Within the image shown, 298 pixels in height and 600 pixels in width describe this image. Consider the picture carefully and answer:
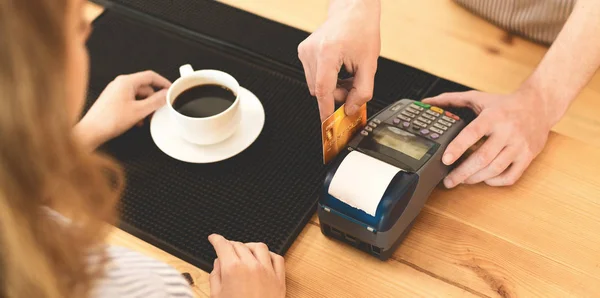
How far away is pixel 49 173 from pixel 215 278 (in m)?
0.36

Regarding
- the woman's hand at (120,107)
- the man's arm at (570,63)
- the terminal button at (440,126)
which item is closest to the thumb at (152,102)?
the woman's hand at (120,107)

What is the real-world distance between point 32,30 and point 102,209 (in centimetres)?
20

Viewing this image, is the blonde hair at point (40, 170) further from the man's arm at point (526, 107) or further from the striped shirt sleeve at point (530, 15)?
the striped shirt sleeve at point (530, 15)

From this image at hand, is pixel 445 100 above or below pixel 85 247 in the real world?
below

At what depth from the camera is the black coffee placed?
903 mm

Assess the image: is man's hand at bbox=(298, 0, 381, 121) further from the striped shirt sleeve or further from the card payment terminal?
the striped shirt sleeve

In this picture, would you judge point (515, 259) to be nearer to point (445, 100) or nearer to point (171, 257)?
point (445, 100)

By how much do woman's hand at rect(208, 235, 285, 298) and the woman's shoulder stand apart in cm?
9

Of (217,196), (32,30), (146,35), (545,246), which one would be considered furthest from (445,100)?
(32,30)

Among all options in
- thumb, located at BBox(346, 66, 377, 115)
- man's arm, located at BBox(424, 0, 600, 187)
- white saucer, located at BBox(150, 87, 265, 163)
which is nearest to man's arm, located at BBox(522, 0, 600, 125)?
man's arm, located at BBox(424, 0, 600, 187)

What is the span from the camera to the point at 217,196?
846mm

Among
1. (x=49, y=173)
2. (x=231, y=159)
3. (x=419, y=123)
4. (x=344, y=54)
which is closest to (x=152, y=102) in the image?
(x=231, y=159)

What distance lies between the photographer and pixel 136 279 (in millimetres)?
607

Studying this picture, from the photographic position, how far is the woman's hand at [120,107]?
35.9 inches
